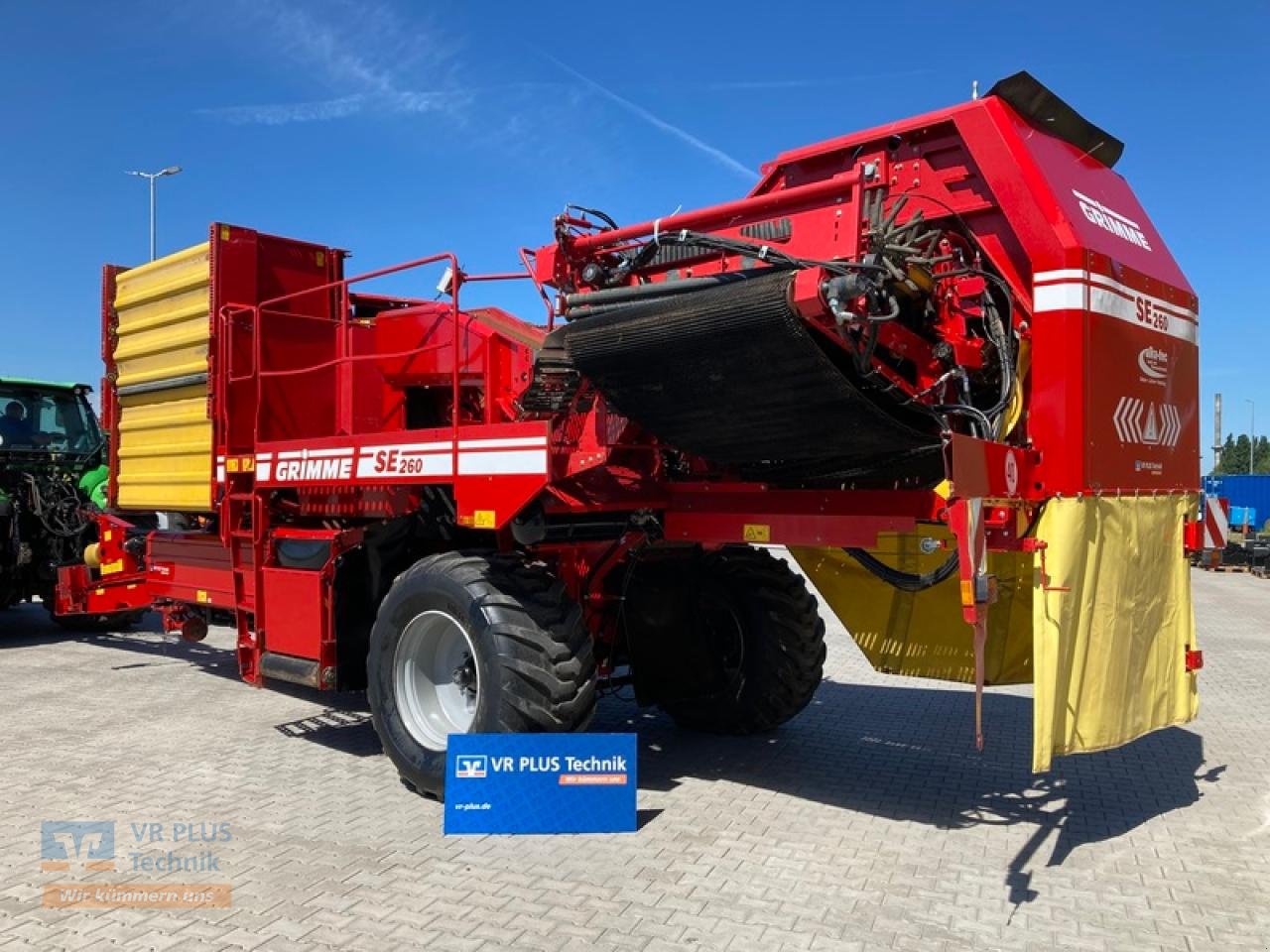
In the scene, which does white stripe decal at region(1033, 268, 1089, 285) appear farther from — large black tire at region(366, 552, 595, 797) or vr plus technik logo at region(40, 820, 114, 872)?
vr plus technik logo at region(40, 820, 114, 872)

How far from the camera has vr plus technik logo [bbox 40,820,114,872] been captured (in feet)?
14.1

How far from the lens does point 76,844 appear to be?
14.8 ft

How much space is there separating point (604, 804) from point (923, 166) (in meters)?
3.23

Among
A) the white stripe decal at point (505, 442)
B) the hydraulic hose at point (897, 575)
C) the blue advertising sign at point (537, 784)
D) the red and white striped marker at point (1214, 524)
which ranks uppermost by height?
the white stripe decal at point (505, 442)

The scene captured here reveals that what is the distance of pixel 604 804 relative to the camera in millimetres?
4809

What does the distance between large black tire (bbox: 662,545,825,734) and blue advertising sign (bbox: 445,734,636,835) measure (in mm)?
1788

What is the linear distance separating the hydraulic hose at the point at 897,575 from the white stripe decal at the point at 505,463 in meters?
1.82

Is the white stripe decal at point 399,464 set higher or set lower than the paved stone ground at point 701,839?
higher

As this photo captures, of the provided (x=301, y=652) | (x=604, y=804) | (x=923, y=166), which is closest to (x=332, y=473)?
(x=301, y=652)

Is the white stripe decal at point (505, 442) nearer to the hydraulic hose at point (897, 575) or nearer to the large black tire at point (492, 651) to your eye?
the large black tire at point (492, 651)

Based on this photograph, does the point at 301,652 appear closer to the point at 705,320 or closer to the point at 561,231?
the point at 561,231

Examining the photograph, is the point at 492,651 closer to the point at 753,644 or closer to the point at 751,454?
the point at 751,454

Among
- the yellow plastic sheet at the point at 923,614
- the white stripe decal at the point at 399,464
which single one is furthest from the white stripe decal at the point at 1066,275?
the white stripe decal at the point at 399,464

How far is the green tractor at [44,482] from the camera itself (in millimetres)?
10438
